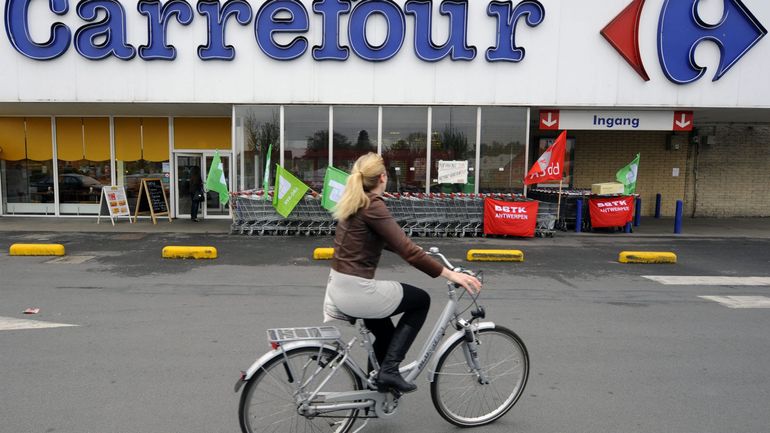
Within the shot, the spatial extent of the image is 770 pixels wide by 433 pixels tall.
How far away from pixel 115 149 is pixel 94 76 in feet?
10.8

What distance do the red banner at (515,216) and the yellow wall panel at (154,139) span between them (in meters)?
10.5

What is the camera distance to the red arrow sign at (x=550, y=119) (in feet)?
47.3

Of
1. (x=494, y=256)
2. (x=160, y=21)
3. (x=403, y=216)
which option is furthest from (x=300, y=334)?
(x=160, y=21)

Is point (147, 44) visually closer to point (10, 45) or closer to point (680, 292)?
point (10, 45)

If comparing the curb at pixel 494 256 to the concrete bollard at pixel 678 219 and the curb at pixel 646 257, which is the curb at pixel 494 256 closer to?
the curb at pixel 646 257

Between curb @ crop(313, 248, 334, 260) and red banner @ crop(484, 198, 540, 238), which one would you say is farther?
red banner @ crop(484, 198, 540, 238)

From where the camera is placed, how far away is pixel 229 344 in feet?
17.2

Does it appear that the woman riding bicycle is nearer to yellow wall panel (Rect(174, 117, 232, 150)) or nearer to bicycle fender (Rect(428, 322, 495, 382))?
bicycle fender (Rect(428, 322, 495, 382))

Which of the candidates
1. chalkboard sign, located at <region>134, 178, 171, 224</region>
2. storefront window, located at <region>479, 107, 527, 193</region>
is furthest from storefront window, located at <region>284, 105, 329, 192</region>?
storefront window, located at <region>479, 107, 527, 193</region>

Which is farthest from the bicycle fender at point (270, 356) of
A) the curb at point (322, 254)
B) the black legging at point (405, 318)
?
the curb at point (322, 254)

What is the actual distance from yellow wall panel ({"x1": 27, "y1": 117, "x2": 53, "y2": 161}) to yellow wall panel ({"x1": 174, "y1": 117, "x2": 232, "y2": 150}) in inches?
167

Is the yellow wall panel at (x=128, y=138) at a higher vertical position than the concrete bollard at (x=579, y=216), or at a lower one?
higher

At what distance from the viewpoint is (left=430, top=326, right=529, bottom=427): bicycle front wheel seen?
11.8 feet

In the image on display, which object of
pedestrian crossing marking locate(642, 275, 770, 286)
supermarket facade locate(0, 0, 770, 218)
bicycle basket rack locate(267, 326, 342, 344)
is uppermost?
supermarket facade locate(0, 0, 770, 218)
